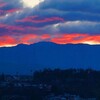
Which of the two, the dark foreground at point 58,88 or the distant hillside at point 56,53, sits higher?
the distant hillside at point 56,53

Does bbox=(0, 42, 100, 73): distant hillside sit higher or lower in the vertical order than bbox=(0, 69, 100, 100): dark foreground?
higher

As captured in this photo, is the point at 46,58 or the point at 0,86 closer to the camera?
the point at 0,86

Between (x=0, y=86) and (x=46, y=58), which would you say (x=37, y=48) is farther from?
(x=0, y=86)

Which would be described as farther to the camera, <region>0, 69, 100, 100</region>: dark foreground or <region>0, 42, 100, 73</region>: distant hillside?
<region>0, 42, 100, 73</region>: distant hillside

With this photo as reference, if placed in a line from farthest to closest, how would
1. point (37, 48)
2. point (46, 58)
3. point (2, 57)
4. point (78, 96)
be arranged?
1. point (37, 48)
2. point (46, 58)
3. point (2, 57)
4. point (78, 96)

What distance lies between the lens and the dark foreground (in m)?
65.9

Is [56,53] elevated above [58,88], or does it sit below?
above

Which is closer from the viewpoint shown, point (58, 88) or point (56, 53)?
point (58, 88)

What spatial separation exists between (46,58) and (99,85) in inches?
3991

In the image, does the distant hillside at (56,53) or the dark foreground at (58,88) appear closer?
the dark foreground at (58,88)

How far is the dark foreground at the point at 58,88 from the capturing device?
65881 millimetres

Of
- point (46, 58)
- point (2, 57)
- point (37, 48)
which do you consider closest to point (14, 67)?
point (2, 57)

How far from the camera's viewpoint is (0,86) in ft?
246

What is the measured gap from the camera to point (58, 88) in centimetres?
7406
